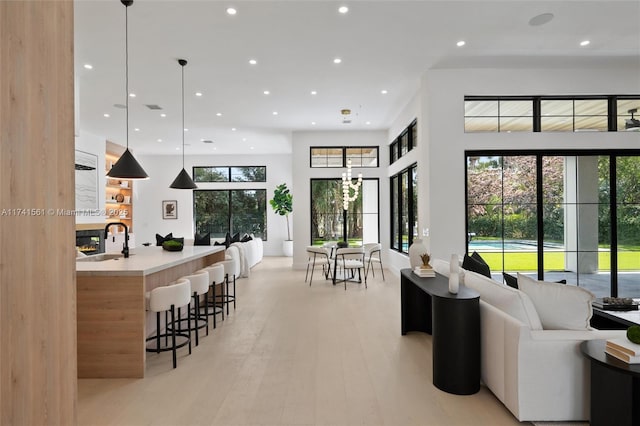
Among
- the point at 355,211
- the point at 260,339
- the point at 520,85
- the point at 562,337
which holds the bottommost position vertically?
the point at 260,339

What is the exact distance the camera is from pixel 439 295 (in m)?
2.82

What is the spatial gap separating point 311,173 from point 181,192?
5723 millimetres

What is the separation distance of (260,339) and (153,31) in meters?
3.79

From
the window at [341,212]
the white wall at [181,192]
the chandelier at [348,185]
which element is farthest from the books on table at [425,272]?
the white wall at [181,192]

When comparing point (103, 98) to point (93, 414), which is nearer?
point (93, 414)

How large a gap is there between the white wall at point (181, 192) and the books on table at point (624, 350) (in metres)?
10.8

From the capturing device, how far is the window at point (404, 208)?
7125 mm

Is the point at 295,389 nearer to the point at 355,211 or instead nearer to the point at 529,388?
the point at 529,388

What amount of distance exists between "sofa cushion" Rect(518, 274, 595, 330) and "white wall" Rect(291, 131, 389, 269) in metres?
6.63

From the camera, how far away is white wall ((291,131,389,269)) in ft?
30.0

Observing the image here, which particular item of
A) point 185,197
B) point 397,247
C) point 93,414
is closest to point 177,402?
point 93,414

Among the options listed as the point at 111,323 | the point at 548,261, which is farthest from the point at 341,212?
the point at 111,323

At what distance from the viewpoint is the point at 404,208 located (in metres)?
7.93

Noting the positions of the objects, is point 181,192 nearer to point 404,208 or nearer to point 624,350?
point 404,208
